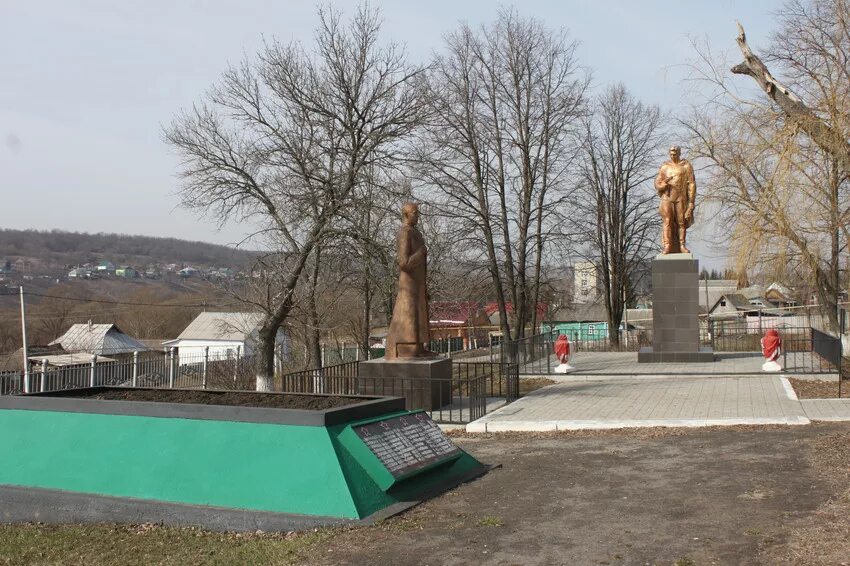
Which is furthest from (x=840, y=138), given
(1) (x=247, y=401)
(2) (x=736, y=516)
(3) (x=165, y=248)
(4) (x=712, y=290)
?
(4) (x=712, y=290)

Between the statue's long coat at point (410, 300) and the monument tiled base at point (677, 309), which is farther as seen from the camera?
the monument tiled base at point (677, 309)

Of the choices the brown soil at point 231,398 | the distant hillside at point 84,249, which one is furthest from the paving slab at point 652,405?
the distant hillside at point 84,249

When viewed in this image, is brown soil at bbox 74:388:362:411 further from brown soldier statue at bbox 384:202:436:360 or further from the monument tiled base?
the monument tiled base

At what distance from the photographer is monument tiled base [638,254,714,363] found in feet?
75.3

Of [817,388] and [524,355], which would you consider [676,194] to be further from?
[817,388]

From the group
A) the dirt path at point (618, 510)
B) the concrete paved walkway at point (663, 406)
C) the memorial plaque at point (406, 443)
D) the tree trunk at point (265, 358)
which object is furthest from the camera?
the tree trunk at point (265, 358)

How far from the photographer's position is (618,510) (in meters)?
7.21

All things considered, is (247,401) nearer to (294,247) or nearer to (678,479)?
(678,479)

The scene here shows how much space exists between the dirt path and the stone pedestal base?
4327 mm

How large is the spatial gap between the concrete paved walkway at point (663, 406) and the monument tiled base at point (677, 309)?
3.90m

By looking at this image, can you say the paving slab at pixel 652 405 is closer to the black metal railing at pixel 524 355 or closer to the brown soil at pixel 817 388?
the brown soil at pixel 817 388

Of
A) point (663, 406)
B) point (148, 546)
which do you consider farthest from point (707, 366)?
point (148, 546)

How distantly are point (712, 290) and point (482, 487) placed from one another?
3543 inches

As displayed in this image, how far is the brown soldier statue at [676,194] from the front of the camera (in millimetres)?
22953
